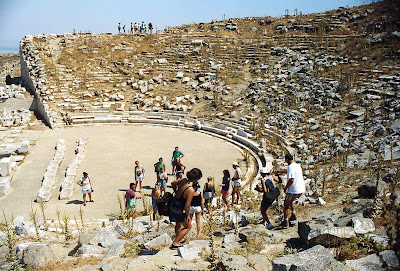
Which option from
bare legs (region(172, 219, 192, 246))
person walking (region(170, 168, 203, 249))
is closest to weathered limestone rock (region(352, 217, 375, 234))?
person walking (region(170, 168, 203, 249))

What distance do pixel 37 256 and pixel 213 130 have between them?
14.4 m

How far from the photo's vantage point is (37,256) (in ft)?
19.9

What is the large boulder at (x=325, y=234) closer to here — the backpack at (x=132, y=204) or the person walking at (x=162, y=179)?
the backpack at (x=132, y=204)

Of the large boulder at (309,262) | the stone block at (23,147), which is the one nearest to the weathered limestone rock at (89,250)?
the large boulder at (309,262)

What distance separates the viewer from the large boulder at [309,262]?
4.57 meters

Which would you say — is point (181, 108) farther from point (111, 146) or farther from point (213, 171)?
point (213, 171)

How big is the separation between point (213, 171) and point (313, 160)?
3957 millimetres

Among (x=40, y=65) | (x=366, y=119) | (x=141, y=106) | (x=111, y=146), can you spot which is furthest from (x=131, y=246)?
(x=40, y=65)

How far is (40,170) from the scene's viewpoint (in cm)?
1439

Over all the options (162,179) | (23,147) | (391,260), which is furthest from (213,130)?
(391,260)

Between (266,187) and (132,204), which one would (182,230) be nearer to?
(266,187)

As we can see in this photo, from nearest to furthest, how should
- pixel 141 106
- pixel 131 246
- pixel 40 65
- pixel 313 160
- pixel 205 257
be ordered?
pixel 205 257 < pixel 131 246 < pixel 313 160 < pixel 141 106 < pixel 40 65

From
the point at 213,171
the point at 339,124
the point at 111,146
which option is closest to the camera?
the point at 213,171

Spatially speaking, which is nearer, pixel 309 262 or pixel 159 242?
pixel 309 262
